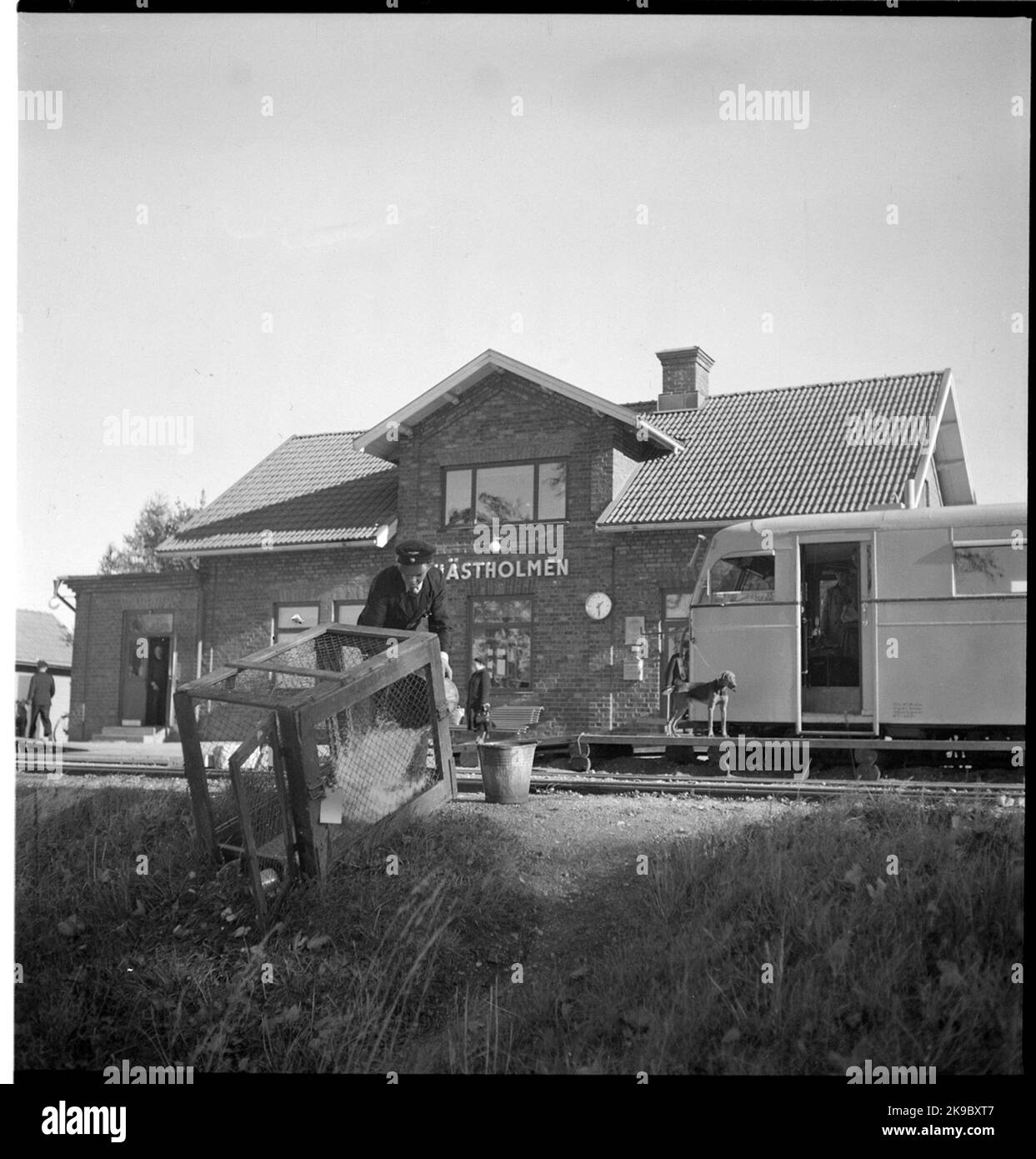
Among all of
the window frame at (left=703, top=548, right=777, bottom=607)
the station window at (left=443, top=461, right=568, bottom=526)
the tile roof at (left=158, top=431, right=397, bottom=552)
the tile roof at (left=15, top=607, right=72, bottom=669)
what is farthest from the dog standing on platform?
the tile roof at (left=15, top=607, right=72, bottom=669)

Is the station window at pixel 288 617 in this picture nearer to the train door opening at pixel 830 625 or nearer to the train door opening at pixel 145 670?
the train door opening at pixel 145 670

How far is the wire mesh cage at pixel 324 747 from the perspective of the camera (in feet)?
19.2

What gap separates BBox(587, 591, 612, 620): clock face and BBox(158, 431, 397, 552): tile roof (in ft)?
13.1

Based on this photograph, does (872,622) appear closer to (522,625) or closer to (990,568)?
(990,568)

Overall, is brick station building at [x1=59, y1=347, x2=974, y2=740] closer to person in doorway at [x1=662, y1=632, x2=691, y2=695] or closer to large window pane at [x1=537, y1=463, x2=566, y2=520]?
large window pane at [x1=537, y1=463, x2=566, y2=520]

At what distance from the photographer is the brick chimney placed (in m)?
20.5

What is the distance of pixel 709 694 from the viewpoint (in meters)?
11.3

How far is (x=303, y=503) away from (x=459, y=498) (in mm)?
3347

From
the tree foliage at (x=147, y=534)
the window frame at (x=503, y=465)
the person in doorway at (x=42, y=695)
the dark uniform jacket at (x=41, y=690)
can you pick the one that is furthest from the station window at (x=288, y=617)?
the tree foliage at (x=147, y=534)

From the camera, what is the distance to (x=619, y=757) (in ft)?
37.5

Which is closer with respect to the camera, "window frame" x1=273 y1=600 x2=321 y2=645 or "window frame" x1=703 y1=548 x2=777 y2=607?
"window frame" x1=703 y1=548 x2=777 y2=607

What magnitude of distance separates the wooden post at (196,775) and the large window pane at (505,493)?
12.1m

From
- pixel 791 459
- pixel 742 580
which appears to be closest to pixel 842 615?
pixel 742 580
